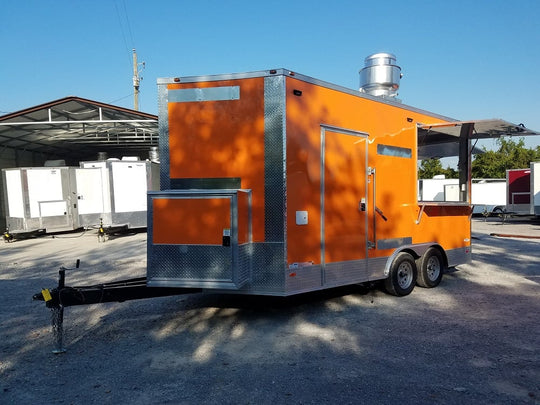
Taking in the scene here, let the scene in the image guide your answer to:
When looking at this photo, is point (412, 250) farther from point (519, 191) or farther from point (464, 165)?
point (519, 191)

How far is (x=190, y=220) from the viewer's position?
469 centimetres

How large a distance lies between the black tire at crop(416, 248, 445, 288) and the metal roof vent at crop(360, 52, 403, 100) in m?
3.01

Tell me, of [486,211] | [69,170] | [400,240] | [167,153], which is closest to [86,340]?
[167,153]

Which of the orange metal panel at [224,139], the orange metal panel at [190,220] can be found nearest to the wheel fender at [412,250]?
the orange metal panel at [224,139]

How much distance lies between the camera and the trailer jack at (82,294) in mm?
4445

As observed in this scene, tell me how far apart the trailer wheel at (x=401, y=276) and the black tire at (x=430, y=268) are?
0.14 meters

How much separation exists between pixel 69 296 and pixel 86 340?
70cm

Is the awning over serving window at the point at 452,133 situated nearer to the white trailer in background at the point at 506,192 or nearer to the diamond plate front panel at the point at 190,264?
the diamond plate front panel at the point at 190,264

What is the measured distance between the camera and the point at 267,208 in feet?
16.6

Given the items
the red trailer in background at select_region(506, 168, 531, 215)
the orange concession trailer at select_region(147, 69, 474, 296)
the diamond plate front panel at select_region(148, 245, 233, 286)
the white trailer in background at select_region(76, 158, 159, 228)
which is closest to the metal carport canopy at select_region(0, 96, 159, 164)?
the white trailer in background at select_region(76, 158, 159, 228)

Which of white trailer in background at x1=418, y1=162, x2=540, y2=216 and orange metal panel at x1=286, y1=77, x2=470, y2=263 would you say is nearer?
orange metal panel at x1=286, y1=77, x2=470, y2=263

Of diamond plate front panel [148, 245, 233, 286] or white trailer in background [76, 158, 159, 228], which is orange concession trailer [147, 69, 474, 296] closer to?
diamond plate front panel [148, 245, 233, 286]

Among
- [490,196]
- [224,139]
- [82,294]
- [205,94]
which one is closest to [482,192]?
[490,196]

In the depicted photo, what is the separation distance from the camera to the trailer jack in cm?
445
